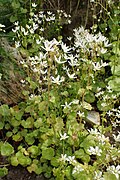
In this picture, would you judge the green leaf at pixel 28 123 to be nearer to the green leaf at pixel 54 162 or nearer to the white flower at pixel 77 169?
the green leaf at pixel 54 162

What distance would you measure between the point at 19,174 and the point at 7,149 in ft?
0.66

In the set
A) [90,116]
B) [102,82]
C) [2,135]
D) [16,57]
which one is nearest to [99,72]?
[102,82]

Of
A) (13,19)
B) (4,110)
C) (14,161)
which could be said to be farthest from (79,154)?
(13,19)

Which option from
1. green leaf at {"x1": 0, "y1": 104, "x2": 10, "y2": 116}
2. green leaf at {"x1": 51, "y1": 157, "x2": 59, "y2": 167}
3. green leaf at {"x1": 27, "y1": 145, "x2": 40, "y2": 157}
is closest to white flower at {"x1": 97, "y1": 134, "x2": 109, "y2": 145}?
green leaf at {"x1": 51, "y1": 157, "x2": 59, "y2": 167}

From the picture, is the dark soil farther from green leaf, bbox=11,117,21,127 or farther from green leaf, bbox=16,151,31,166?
green leaf, bbox=11,117,21,127

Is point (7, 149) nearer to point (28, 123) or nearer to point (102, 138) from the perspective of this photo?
point (28, 123)

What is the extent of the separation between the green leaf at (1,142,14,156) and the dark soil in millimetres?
171

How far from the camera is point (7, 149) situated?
8.54ft

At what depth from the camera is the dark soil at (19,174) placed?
2.68 meters

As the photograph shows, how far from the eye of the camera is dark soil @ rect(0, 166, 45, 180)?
2676mm

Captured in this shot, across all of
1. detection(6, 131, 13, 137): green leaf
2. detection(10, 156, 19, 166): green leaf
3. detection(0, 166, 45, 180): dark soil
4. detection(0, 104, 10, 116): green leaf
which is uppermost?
detection(0, 104, 10, 116): green leaf

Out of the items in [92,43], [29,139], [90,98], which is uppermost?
[92,43]

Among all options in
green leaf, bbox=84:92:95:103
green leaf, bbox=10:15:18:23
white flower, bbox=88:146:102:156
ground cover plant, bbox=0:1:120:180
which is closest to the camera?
white flower, bbox=88:146:102:156

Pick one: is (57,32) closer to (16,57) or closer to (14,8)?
(14,8)
